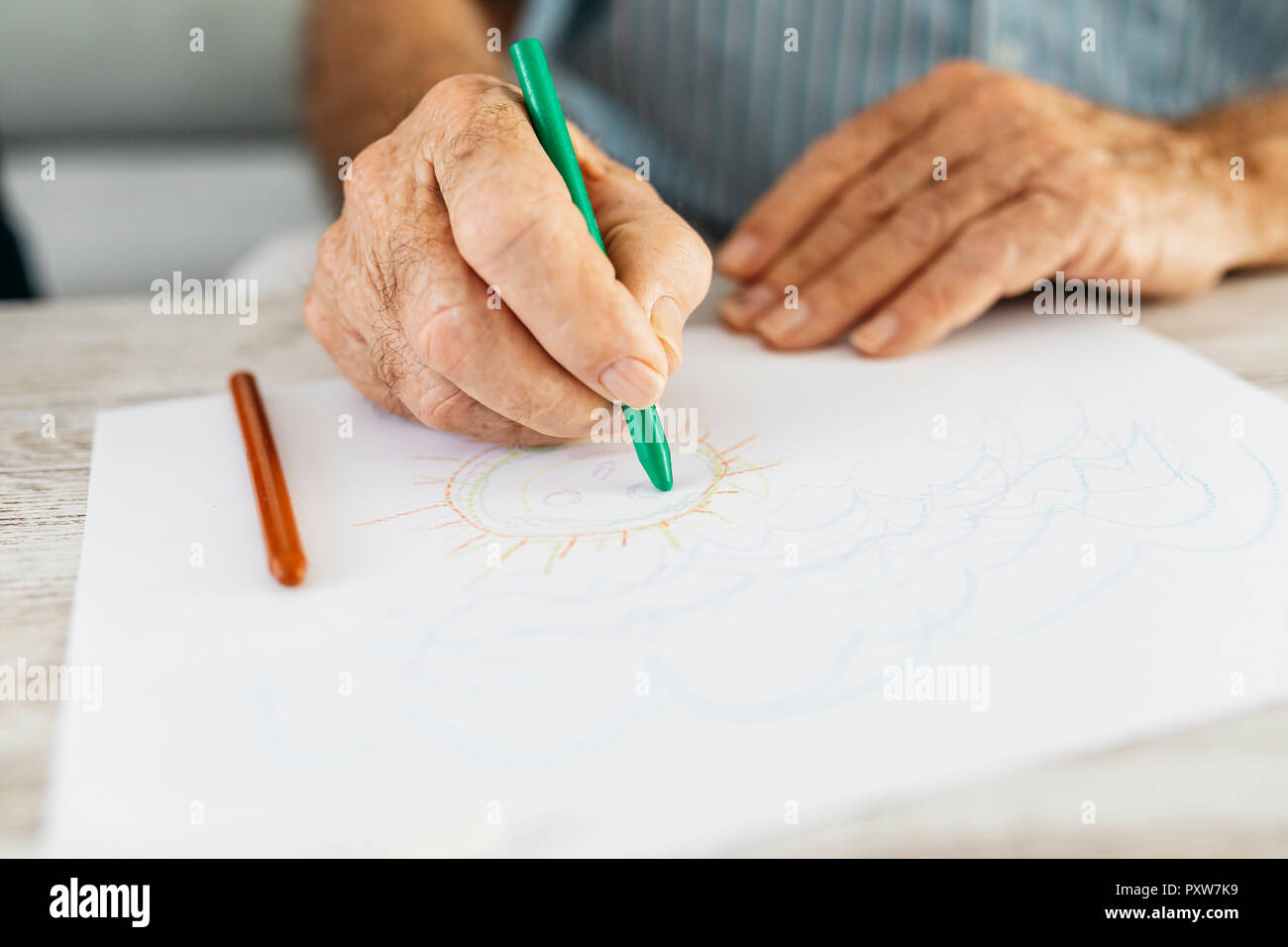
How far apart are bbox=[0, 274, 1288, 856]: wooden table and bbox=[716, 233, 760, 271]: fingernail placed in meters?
0.28

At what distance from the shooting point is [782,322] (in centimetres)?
63

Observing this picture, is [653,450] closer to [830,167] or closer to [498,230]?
[498,230]

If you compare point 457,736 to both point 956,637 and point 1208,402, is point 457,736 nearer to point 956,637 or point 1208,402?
point 956,637

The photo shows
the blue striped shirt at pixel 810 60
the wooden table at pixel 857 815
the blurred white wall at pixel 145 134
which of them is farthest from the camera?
the blurred white wall at pixel 145 134

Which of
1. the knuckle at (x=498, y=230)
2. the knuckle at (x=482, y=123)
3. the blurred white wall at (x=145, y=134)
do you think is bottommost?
the blurred white wall at (x=145, y=134)

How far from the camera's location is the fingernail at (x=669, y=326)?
1.49ft

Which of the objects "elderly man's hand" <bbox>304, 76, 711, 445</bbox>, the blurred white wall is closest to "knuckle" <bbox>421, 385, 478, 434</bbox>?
"elderly man's hand" <bbox>304, 76, 711, 445</bbox>

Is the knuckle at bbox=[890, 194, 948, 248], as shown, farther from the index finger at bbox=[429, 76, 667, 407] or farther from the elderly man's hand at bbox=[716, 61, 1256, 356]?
the index finger at bbox=[429, 76, 667, 407]

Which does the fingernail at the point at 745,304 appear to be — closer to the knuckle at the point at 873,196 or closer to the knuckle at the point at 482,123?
the knuckle at the point at 873,196

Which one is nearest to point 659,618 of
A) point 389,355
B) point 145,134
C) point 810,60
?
point 389,355

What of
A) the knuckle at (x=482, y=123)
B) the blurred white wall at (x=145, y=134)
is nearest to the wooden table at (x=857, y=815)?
the knuckle at (x=482, y=123)
